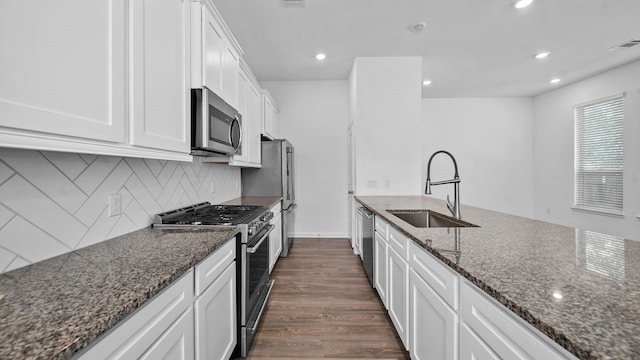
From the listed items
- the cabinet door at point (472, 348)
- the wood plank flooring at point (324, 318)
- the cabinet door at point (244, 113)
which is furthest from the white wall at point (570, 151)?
the cabinet door at point (244, 113)

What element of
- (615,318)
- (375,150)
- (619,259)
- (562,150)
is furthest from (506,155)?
(615,318)

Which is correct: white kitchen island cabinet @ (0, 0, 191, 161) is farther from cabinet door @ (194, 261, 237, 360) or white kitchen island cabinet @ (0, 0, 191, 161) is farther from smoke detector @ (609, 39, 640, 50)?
smoke detector @ (609, 39, 640, 50)

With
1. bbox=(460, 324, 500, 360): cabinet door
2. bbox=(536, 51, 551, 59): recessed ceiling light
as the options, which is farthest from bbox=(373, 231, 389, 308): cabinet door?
bbox=(536, 51, 551, 59): recessed ceiling light

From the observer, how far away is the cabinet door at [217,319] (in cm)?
115

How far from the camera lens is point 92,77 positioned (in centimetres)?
85

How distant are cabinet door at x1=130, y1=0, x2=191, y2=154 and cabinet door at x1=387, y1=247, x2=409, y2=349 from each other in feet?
4.89

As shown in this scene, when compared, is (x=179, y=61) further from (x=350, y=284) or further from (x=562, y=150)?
(x=562, y=150)

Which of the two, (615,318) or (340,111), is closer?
(615,318)

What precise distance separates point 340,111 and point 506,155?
382 cm

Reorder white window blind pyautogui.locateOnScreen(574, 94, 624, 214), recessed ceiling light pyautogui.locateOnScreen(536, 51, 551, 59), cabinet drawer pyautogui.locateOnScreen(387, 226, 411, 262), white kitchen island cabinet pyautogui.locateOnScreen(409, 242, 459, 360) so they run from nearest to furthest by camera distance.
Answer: white kitchen island cabinet pyautogui.locateOnScreen(409, 242, 459, 360) < cabinet drawer pyautogui.locateOnScreen(387, 226, 411, 262) < recessed ceiling light pyautogui.locateOnScreen(536, 51, 551, 59) < white window blind pyautogui.locateOnScreen(574, 94, 624, 214)

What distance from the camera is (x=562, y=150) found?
4.93 m

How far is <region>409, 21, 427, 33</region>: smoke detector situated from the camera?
2777 millimetres

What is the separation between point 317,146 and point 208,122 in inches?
124

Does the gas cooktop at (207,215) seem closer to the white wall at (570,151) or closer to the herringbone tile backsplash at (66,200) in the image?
the herringbone tile backsplash at (66,200)
